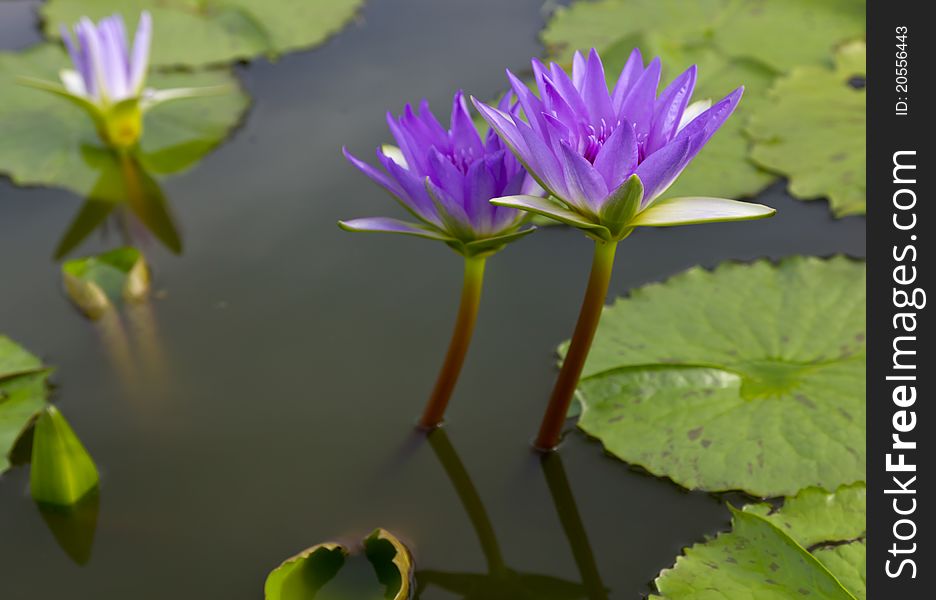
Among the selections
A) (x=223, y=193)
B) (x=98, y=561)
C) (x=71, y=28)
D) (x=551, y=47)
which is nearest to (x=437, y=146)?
(x=98, y=561)

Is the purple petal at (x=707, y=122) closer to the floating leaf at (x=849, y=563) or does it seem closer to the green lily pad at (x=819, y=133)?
the floating leaf at (x=849, y=563)

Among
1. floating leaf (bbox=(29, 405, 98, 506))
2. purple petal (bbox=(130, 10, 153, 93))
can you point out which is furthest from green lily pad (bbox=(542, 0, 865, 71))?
floating leaf (bbox=(29, 405, 98, 506))

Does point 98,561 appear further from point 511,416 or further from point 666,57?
point 666,57

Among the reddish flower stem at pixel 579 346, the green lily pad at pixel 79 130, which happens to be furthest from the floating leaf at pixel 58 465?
the green lily pad at pixel 79 130

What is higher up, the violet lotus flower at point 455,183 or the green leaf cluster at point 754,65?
the green leaf cluster at point 754,65

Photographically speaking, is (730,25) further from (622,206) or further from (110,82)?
(622,206)

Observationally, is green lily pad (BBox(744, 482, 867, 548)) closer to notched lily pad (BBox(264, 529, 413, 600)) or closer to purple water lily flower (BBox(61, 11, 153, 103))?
notched lily pad (BBox(264, 529, 413, 600))

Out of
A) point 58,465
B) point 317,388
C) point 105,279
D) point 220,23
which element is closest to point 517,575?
point 317,388
